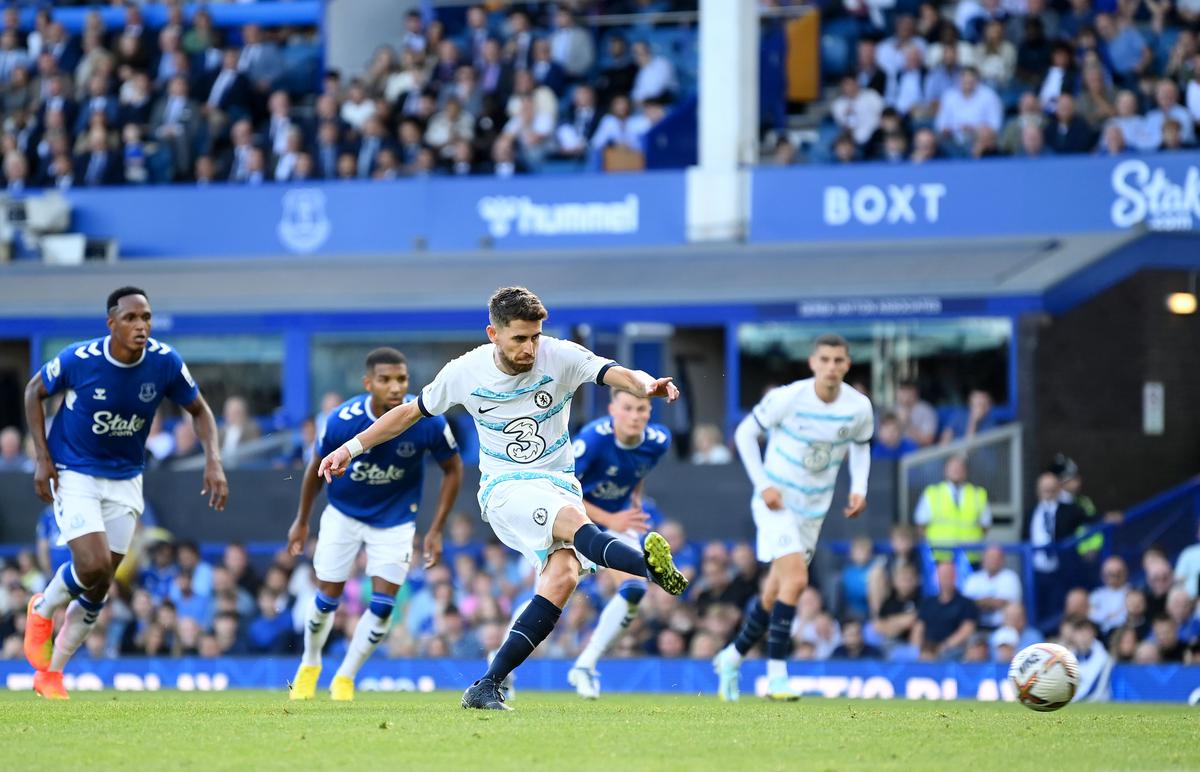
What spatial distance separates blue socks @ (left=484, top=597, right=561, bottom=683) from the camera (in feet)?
31.4

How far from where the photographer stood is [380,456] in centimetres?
1245

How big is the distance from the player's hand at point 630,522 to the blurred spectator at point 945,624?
5.46m

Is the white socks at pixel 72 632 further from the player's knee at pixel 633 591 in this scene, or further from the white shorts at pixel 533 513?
the player's knee at pixel 633 591

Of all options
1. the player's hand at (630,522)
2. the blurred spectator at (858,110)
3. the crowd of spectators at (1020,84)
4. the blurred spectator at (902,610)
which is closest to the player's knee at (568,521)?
the player's hand at (630,522)

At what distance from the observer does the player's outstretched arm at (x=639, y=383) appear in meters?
8.84

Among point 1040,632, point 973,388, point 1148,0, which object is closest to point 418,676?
point 1040,632

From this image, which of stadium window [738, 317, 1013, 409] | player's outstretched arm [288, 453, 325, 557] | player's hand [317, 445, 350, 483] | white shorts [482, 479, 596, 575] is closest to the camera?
player's hand [317, 445, 350, 483]

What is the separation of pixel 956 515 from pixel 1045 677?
8.50m

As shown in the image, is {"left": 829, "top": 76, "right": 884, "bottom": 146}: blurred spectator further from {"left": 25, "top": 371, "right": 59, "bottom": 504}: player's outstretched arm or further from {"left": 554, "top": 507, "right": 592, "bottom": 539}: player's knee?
{"left": 554, "top": 507, "right": 592, "bottom": 539}: player's knee

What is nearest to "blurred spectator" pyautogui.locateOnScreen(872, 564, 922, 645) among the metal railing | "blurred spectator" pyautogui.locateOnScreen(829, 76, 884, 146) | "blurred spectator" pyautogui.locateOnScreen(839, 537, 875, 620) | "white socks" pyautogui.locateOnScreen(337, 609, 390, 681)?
"blurred spectator" pyautogui.locateOnScreen(839, 537, 875, 620)

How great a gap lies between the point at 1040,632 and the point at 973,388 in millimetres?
4754

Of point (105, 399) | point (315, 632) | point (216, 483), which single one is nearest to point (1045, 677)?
point (315, 632)

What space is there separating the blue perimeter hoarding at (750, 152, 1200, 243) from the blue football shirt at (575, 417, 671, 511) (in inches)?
311

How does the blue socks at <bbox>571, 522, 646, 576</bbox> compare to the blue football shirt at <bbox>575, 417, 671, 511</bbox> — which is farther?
Result: the blue football shirt at <bbox>575, 417, 671, 511</bbox>
